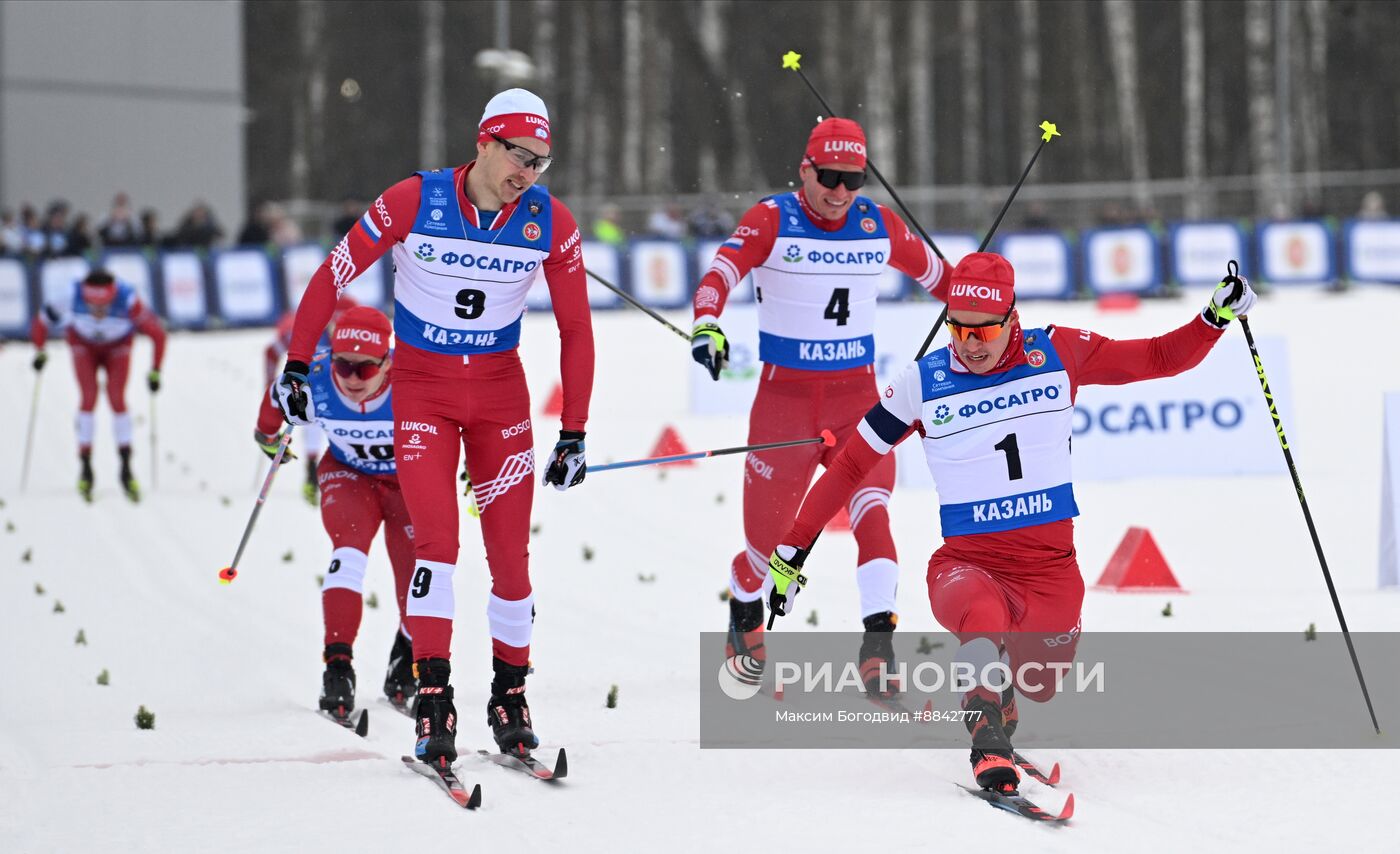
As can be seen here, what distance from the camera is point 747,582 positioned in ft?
24.6

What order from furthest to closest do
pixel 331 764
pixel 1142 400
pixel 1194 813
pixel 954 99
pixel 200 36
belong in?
pixel 954 99 < pixel 200 36 < pixel 1142 400 < pixel 331 764 < pixel 1194 813

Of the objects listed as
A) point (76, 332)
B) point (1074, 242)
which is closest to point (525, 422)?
point (76, 332)

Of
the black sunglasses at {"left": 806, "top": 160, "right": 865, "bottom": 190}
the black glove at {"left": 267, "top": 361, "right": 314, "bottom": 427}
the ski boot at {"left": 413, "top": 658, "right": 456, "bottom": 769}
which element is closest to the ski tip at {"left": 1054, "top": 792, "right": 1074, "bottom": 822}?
the ski boot at {"left": 413, "top": 658, "right": 456, "bottom": 769}

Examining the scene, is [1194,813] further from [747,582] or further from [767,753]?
[747,582]

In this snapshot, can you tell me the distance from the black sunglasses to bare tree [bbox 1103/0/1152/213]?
1350 inches

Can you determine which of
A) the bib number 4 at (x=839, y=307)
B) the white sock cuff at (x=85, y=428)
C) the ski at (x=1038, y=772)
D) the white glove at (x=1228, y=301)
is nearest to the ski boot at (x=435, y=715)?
the ski at (x=1038, y=772)

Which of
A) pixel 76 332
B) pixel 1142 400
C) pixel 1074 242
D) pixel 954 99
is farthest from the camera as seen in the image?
pixel 954 99

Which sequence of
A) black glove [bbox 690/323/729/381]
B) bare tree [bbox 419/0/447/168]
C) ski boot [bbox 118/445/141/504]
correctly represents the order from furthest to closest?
bare tree [bbox 419/0/447/168] < ski boot [bbox 118/445/141/504] < black glove [bbox 690/323/729/381]

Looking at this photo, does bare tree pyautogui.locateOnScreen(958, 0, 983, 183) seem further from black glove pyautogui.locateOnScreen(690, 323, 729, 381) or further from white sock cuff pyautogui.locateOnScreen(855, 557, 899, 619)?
black glove pyautogui.locateOnScreen(690, 323, 729, 381)

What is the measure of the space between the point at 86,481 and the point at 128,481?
0.40m

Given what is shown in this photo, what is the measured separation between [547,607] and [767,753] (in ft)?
11.5

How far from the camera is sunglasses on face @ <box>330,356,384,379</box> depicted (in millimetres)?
7199

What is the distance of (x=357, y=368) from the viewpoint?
7215 millimetres

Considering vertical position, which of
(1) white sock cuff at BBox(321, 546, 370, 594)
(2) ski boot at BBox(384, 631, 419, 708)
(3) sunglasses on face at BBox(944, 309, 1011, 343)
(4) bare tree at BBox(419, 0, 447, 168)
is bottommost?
(2) ski boot at BBox(384, 631, 419, 708)
